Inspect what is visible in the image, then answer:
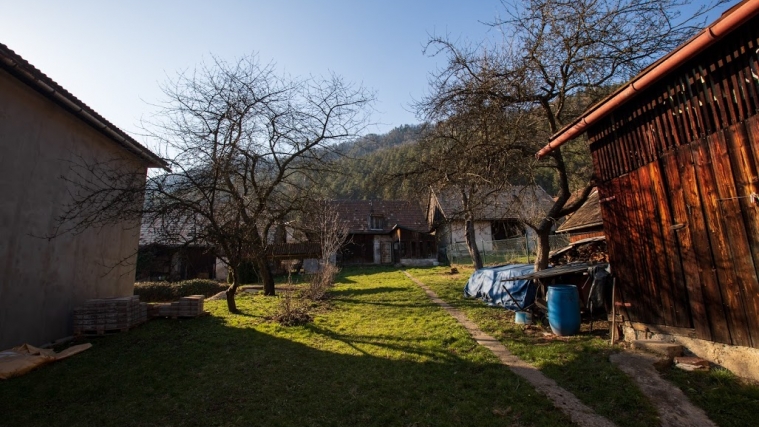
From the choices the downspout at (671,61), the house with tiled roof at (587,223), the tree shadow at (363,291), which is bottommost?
the tree shadow at (363,291)

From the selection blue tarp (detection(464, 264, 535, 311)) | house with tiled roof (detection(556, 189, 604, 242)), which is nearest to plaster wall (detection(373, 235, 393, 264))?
house with tiled roof (detection(556, 189, 604, 242))

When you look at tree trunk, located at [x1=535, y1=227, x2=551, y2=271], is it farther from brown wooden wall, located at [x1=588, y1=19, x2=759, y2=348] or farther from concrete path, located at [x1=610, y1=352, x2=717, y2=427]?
concrete path, located at [x1=610, y1=352, x2=717, y2=427]

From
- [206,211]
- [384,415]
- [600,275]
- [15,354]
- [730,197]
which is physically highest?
[206,211]

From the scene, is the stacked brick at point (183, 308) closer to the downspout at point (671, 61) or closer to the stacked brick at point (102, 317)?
the stacked brick at point (102, 317)

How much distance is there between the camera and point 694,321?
4.89 meters

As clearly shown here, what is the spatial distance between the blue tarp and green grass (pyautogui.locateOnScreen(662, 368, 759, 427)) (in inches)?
164

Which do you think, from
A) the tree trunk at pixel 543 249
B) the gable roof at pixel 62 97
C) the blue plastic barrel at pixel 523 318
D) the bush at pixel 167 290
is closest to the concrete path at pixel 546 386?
the blue plastic barrel at pixel 523 318

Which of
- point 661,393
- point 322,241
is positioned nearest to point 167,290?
point 322,241

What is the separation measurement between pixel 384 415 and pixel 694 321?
183 inches

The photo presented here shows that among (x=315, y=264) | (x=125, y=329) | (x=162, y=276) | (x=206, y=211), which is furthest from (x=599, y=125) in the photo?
(x=162, y=276)

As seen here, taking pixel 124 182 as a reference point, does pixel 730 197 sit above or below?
below

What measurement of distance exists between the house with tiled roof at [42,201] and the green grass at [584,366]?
903 centimetres

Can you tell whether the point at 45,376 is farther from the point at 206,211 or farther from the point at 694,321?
the point at 694,321

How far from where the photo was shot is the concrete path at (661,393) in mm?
3584
